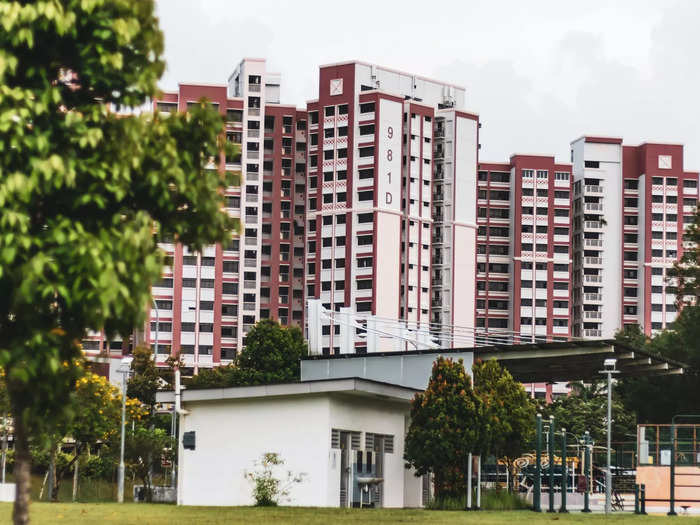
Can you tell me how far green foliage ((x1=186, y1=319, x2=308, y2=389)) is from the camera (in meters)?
97.2

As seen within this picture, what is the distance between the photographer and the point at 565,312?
15625 centimetres

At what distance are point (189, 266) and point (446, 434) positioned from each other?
104 m

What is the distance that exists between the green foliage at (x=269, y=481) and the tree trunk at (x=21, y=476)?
21.7 m

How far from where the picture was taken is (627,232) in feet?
528

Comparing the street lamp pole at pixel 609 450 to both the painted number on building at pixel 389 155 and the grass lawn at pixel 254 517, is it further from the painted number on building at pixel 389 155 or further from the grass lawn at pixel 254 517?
the painted number on building at pixel 389 155

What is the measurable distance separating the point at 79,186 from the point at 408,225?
414 ft

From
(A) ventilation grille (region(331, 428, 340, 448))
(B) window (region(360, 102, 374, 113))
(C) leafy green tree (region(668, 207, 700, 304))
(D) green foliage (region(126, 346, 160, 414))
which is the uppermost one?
(B) window (region(360, 102, 374, 113))

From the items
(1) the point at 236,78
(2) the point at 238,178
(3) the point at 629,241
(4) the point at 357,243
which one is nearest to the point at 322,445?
(2) the point at 238,178

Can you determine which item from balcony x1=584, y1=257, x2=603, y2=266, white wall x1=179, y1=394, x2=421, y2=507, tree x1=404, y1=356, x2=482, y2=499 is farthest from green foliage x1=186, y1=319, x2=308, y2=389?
balcony x1=584, y1=257, x2=603, y2=266

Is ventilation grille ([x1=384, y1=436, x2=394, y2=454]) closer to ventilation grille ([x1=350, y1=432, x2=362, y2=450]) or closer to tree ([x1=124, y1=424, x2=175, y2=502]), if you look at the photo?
ventilation grille ([x1=350, y1=432, x2=362, y2=450])

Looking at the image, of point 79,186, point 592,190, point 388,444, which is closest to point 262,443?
point 388,444

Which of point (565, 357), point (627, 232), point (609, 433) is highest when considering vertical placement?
point (627, 232)

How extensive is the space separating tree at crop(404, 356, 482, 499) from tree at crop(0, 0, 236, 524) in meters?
24.2

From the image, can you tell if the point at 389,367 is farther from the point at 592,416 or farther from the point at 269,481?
the point at 592,416
